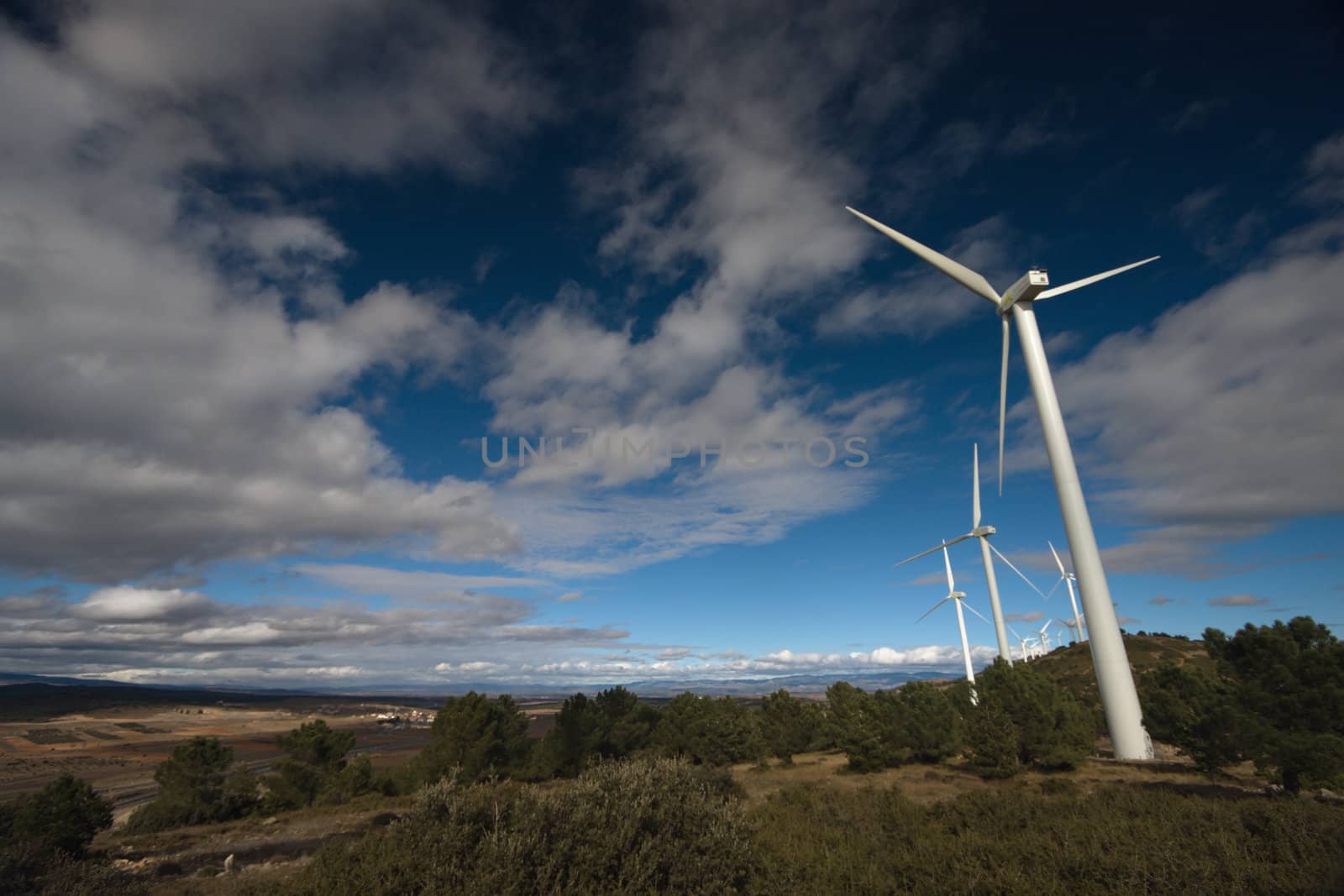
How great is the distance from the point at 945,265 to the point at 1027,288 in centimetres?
656

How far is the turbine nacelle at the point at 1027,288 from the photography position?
139ft

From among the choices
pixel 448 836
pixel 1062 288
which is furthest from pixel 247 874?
pixel 1062 288

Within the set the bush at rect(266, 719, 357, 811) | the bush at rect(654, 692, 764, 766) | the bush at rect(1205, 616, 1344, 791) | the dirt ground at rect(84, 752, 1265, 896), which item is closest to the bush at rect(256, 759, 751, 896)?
the dirt ground at rect(84, 752, 1265, 896)

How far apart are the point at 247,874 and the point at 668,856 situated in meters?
26.6

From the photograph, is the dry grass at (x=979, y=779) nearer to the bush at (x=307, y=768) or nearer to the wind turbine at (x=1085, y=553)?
the wind turbine at (x=1085, y=553)

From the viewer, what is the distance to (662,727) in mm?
63719

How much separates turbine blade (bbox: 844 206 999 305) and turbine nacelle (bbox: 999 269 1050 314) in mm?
1118

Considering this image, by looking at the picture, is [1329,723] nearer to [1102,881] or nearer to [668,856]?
[1102,881]

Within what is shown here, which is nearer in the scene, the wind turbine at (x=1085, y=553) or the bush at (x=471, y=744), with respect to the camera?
the wind turbine at (x=1085, y=553)

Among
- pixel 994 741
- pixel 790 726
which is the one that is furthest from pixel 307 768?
pixel 994 741

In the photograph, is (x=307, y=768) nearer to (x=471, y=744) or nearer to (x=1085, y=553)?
(x=471, y=744)

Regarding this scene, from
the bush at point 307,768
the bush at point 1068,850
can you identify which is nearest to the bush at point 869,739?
the bush at point 1068,850

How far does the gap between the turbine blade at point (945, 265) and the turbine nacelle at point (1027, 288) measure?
3.67 ft

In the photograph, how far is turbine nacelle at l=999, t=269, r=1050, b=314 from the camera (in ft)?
139
